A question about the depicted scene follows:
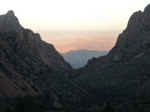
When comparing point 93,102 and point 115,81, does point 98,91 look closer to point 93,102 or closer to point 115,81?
point 115,81

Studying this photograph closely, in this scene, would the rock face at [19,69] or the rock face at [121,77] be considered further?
the rock face at [121,77]

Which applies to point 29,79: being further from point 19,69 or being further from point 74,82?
point 74,82

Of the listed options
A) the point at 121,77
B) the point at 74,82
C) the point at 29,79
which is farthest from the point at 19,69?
the point at 121,77

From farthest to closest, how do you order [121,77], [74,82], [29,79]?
[74,82] < [121,77] < [29,79]

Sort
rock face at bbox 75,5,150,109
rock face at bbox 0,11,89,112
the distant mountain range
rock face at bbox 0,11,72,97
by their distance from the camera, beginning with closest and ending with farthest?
the distant mountain range < rock face at bbox 0,11,89,112 < rock face at bbox 0,11,72,97 < rock face at bbox 75,5,150,109

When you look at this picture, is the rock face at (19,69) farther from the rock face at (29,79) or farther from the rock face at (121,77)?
the rock face at (121,77)

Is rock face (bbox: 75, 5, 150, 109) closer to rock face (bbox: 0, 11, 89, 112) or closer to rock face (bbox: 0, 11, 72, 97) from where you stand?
rock face (bbox: 0, 11, 89, 112)

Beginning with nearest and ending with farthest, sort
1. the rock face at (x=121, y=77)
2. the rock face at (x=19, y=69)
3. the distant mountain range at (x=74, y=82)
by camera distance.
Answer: the distant mountain range at (x=74, y=82), the rock face at (x=19, y=69), the rock face at (x=121, y=77)

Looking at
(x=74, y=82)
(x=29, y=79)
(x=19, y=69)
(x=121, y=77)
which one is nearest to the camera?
(x=29, y=79)

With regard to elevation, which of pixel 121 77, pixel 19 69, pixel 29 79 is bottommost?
pixel 29 79

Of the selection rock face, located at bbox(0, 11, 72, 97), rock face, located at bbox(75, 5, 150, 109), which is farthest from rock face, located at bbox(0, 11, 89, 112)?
rock face, located at bbox(75, 5, 150, 109)

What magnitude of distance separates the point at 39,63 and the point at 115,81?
4778 centimetres

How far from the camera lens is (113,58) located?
19938cm

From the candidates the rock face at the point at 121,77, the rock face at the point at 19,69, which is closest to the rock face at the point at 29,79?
the rock face at the point at 19,69
